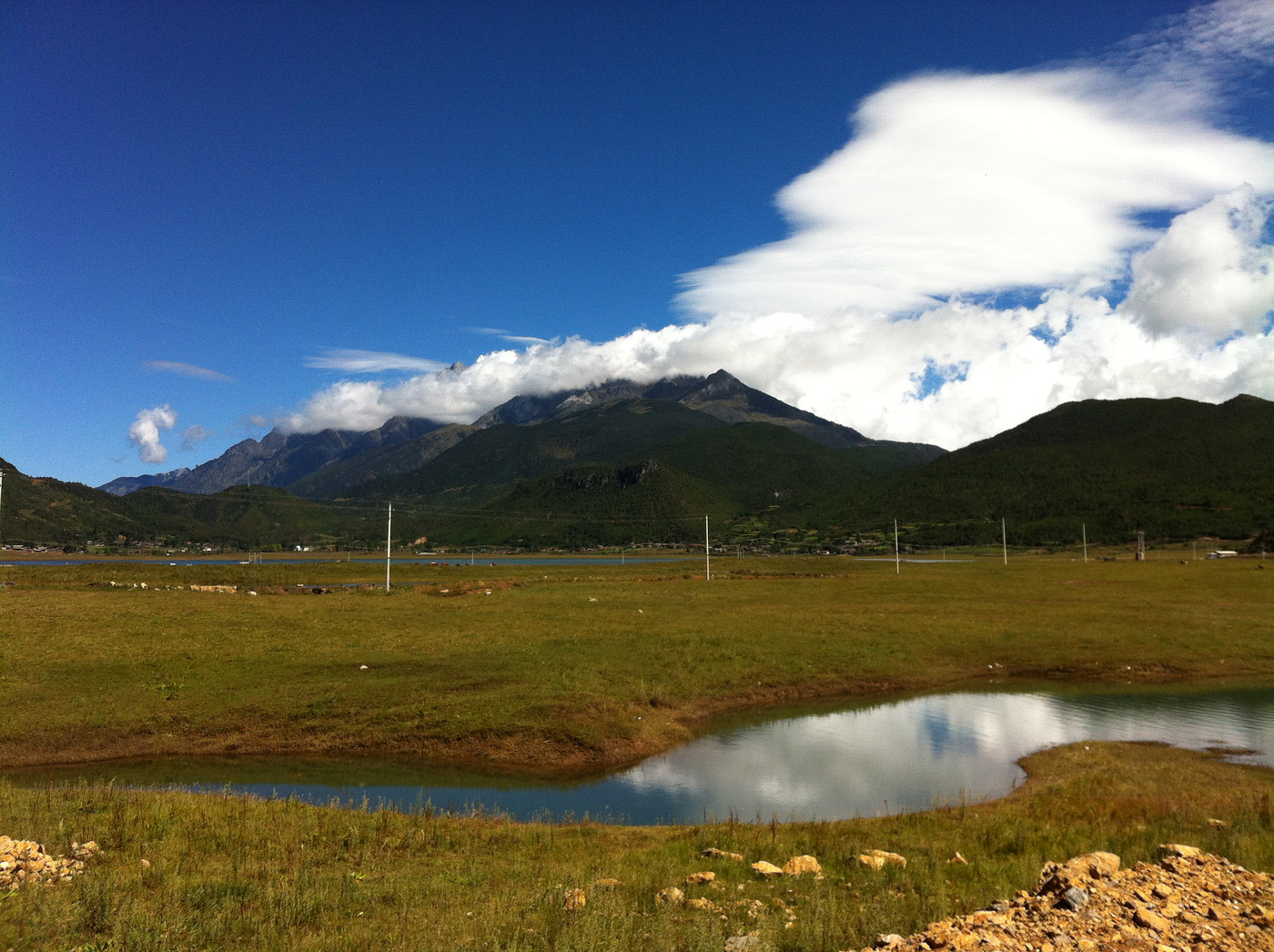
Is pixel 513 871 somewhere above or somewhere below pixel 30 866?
below

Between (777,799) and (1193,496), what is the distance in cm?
22792

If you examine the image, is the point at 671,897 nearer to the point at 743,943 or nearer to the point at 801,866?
the point at 743,943

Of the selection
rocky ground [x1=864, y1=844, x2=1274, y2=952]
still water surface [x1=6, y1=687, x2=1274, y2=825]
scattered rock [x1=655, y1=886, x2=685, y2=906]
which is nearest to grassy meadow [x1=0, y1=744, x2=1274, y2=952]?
scattered rock [x1=655, y1=886, x2=685, y2=906]

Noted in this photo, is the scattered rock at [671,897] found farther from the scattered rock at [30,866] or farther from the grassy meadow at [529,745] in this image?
the scattered rock at [30,866]

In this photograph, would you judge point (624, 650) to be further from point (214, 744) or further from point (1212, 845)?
point (1212, 845)

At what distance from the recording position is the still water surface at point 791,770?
24.7m

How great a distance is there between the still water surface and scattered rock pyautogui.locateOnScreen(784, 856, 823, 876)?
4.26m

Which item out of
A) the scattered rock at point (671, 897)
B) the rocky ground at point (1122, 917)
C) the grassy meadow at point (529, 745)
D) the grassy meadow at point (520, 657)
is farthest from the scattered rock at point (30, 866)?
the grassy meadow at point (520, 657)

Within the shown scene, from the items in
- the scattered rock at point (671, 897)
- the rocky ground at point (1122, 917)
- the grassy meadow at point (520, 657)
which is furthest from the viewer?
the grassy meadow at point (520, 657)

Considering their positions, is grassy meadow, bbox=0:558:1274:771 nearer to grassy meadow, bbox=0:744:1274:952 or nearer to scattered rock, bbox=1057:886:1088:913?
grassy meadow, bbox=0:744:1274:952

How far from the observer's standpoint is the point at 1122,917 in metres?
11.0

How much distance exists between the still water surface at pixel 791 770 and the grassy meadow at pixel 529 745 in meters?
1.91

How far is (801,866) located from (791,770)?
1361 centimetres

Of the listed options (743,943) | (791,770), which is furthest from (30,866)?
(791,770)
